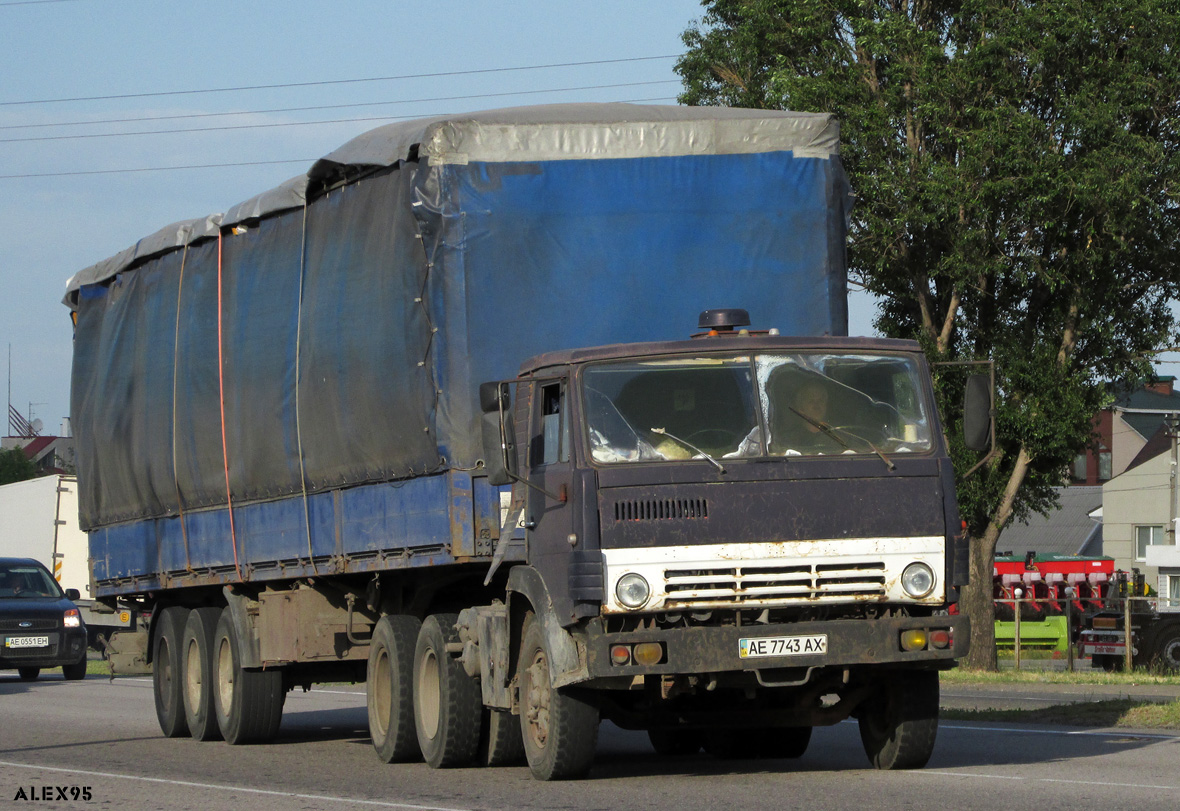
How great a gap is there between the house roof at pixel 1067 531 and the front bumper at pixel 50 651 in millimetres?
55327

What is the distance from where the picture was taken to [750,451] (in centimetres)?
1044

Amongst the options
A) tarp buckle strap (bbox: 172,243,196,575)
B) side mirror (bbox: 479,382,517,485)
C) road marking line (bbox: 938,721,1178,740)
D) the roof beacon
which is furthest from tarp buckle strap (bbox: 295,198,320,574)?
road marking line (bbox: 938,721,1178,740)

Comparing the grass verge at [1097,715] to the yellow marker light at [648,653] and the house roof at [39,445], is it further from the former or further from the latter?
the house roof at [39,445]

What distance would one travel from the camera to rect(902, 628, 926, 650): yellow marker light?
10359mm

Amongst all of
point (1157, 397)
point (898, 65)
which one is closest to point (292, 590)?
point (898, 65)

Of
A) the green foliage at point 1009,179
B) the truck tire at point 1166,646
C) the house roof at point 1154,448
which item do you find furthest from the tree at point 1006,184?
the house roof at point 1154,448

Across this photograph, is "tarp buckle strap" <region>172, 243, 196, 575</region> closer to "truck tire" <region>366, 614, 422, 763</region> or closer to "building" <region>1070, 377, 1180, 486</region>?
"truck tire" <region>366, 614, 422, 763</region>

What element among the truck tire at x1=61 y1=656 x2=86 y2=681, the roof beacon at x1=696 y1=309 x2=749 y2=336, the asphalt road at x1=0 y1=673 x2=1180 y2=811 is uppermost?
the roof beacon at x1=696 y1=309 x2=749 y2=336

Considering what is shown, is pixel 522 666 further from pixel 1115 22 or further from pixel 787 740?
pixel 1115 22

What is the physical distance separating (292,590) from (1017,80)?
16.0 metres

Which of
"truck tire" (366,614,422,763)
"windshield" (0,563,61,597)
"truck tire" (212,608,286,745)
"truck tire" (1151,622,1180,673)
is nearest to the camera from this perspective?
"truck tire" (366,614,422,763)

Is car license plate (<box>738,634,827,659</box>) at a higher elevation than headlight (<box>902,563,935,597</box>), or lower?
lower

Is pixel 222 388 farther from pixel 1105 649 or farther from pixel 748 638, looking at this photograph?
pixel 1105 649

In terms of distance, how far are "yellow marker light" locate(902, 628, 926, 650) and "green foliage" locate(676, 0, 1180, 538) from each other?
16472 mm
